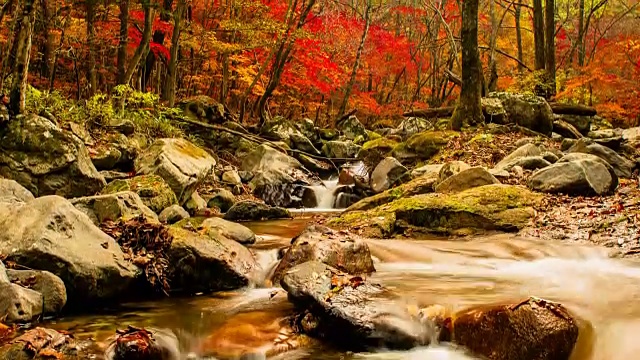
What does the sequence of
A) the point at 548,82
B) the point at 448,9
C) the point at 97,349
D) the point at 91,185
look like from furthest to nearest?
the point at 448,9
the point at 548,82
the point at 91,185
the point at 97,349

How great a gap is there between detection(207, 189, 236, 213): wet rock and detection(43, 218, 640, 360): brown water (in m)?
4.16

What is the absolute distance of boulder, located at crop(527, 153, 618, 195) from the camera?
7.91 metres

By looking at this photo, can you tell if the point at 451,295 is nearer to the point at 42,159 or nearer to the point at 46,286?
the point at 46,286

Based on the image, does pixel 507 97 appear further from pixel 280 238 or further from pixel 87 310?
pixel 87 310

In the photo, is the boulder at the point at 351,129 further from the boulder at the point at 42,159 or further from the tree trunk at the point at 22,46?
the tree trunk at the point at 22,46

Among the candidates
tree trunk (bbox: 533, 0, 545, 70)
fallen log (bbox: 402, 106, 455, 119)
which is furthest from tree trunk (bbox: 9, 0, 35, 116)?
tree trunk (bbox: 533, 0, 545, 70)

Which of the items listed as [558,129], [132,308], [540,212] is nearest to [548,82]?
[558,129]

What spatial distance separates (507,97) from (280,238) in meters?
8.97

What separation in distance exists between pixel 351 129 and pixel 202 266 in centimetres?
1769

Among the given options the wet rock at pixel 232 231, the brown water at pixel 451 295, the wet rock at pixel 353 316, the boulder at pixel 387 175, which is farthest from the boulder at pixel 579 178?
the wet rock at pixel 353 316

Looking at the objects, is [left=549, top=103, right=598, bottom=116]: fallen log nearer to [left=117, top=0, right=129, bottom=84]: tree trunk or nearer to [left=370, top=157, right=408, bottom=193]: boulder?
[left=370, top=157, right=408, bottom=193]: boulder

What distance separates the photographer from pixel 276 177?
521 inches

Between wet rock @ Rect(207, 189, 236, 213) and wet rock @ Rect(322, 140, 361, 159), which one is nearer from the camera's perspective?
wet rock @ Rect(207, 189, 236, 213)

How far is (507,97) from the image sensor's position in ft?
45.7
